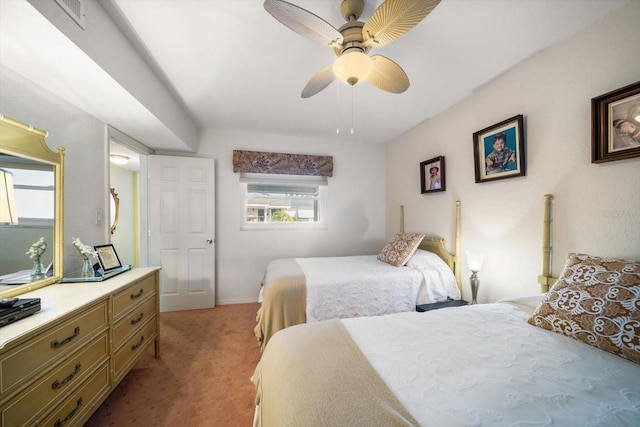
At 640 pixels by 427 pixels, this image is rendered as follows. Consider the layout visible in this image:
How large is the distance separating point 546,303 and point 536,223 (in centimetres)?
77

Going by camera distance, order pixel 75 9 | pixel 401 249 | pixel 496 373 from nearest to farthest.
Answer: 1. pixel 496 373
2. pixel 75 9
3. pixel 401 249

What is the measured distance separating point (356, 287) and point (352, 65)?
173cm

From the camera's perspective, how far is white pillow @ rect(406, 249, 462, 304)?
2.23 m

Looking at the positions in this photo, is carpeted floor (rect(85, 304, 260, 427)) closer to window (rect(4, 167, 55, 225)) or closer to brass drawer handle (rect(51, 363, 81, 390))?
brass drawer handle (rect(51, 363, 81, 390))

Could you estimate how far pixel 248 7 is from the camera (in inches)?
51.8

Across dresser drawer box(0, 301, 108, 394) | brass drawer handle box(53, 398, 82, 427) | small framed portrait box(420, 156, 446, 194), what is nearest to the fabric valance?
small framed portrait box(420, 156, 446, 194)

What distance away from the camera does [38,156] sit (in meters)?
1.38

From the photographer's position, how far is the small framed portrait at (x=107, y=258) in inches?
66.6

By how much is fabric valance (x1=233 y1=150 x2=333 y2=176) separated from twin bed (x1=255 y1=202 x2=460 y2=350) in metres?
1.40

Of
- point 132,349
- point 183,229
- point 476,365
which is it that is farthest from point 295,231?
point 476,365

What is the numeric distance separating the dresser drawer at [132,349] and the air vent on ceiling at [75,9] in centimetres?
187

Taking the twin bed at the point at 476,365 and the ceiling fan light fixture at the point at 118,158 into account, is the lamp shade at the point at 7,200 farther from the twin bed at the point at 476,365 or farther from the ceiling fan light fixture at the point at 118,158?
the ceiling fan light fixture at the point at 118,158

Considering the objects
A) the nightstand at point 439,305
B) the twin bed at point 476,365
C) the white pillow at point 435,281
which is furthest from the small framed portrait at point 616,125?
the nightstand at point 439,305

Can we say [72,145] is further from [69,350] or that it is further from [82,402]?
[82,402]
